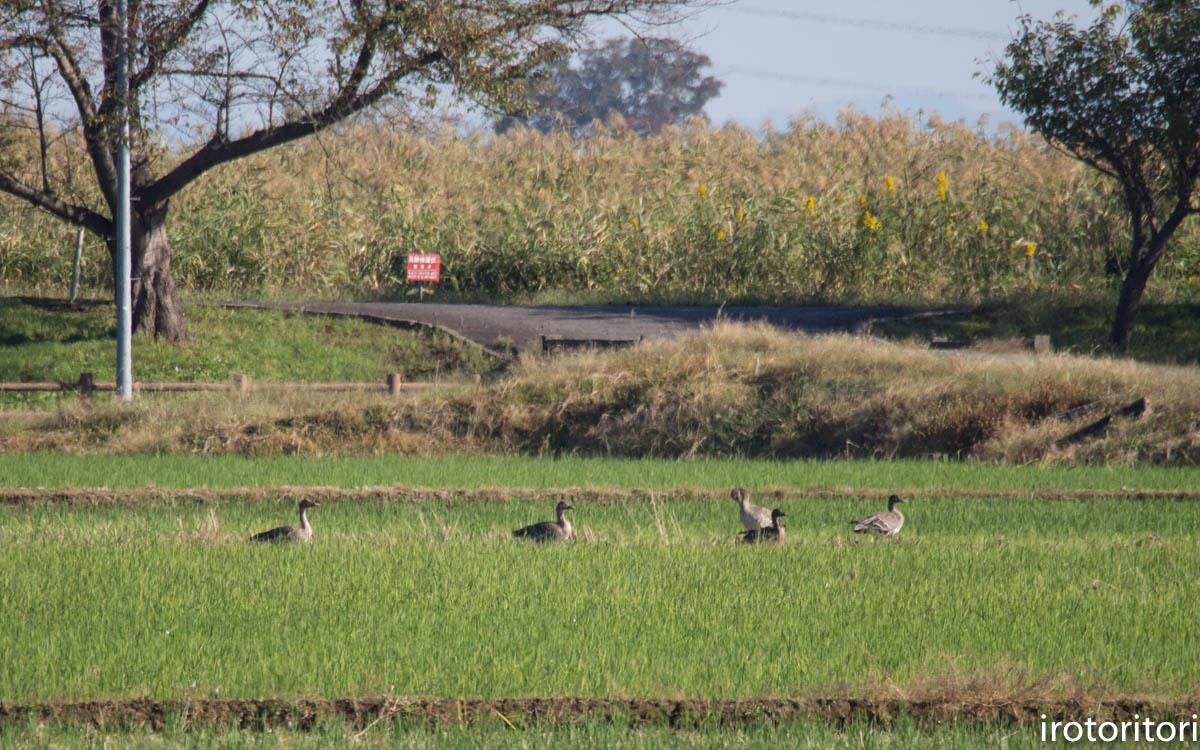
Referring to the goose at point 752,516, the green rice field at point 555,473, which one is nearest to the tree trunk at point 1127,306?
the green rice field at point 555,473

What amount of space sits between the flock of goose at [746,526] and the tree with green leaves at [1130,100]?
14.8 metres

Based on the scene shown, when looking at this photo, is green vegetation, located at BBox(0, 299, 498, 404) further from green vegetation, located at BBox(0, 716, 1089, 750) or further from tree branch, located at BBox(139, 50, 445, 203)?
green vegetation, located at BBox(0, 716, 1089, 750)

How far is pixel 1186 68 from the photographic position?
22.3 meters

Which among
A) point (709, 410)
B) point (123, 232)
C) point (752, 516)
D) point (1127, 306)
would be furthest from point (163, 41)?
point (1127, 306)

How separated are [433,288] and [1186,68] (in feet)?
60.2

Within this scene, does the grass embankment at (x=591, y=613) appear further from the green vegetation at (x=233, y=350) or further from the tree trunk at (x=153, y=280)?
the tree trunk at (x=153, y=280)

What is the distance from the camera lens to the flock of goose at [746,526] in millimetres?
9797

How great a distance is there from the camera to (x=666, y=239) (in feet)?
109

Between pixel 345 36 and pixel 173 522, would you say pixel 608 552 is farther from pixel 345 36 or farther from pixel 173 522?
pixel 345 36

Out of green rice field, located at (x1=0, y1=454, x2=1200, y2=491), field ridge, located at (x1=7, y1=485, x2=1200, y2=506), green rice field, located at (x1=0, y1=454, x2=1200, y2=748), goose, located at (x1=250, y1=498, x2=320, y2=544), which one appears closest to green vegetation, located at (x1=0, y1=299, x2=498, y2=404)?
green rice field, located at (x1=0, y1=454, x2=1200, y2=491)

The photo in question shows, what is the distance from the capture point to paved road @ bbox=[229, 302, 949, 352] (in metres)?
25.0

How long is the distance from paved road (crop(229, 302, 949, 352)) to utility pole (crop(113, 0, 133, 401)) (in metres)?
7.30

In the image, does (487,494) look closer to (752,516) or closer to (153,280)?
(752,516)

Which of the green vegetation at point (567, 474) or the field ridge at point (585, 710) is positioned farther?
the green vegetation at point (567, 474)
